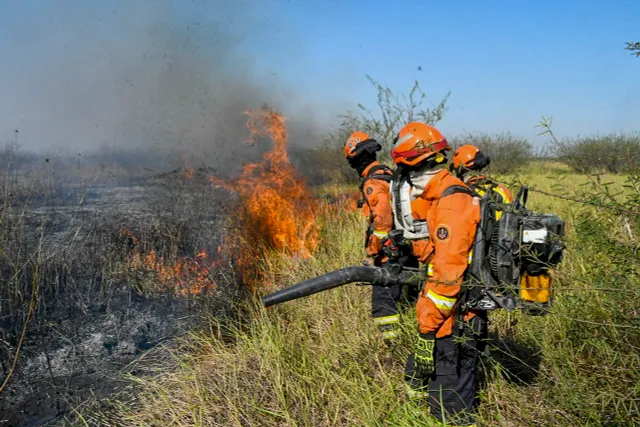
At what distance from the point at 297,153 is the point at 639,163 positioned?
380 inches

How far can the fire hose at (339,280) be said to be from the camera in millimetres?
2867

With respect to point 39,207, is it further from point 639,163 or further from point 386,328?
point 639,163

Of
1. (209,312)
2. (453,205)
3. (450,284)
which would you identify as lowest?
(209,312)

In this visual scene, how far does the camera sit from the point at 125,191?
14242 millimetres

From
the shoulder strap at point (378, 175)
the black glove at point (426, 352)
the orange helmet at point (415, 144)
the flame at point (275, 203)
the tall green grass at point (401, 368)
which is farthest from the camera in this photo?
the flame at point (275, 203)

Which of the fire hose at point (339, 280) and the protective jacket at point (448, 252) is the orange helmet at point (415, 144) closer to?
the protective jacket at point (448, 252)

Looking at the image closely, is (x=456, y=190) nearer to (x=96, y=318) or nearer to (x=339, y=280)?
(x=339, y=280)

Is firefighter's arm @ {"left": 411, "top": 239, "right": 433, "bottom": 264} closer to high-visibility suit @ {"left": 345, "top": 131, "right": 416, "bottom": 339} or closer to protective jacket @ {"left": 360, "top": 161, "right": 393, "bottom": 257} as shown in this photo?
high-visibility suit @ {"left": 345, "top": 131, "right": 416, "bottom": 339}

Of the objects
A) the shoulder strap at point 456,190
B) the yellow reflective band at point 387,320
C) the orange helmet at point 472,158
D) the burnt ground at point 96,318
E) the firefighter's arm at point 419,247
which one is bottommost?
the burnt ground at point 96,318

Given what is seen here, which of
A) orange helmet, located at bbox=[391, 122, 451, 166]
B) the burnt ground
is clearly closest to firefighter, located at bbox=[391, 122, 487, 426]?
orange helmet, located at bbox=[391, 122, 451, 166]

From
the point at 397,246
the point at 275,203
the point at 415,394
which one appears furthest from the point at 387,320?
the point at 275,203

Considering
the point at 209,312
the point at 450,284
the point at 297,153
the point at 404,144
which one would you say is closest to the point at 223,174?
the point at 297,153

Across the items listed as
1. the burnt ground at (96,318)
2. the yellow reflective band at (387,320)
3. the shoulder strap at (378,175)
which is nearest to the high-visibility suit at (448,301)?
the yellow reflective band at (387,320)

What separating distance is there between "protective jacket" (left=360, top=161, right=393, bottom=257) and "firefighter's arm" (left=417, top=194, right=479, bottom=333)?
179 cm
